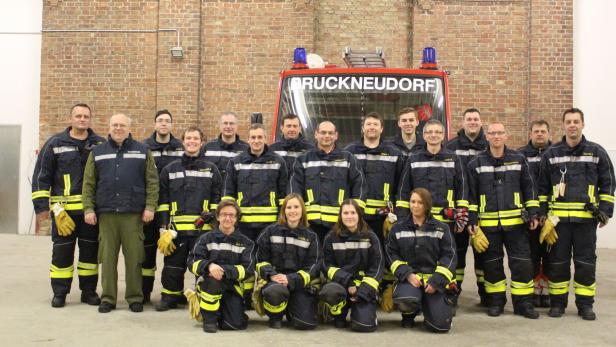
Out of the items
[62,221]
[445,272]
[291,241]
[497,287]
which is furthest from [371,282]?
[62,221]

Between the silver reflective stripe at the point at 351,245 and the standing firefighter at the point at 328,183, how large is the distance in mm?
331

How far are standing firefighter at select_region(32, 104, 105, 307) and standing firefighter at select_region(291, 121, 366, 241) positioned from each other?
2230 millimetres

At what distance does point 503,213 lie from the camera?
259 inches

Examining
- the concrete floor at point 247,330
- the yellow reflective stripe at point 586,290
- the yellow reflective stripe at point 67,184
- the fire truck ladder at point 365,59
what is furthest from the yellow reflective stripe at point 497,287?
the yellow reflective stripe at point 67,184

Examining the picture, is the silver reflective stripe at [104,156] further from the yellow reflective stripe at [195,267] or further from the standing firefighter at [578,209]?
the standing firefighter at [578,209]

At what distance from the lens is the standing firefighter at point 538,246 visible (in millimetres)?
7164

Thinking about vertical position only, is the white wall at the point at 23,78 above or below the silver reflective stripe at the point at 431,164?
above

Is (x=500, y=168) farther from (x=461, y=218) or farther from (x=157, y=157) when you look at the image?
(x=157, y=157)

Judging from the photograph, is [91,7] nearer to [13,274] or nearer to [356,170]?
[13,274]

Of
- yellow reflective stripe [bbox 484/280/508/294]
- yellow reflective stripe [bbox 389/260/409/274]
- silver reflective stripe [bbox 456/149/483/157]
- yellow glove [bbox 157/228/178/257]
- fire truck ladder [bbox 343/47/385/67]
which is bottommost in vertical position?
yellow reflective stripe [bbox 484/280/508/294]

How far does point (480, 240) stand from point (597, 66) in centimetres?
840

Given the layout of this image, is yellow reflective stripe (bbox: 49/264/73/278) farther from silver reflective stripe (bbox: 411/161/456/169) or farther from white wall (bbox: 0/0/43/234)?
white wall (bbox: 0/0/43/234)

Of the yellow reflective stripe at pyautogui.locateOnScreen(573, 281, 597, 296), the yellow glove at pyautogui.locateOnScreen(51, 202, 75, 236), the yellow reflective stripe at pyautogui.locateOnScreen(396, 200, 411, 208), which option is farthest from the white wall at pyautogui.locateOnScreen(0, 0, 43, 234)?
the yellow reflective stripe at pyautogui.locateOnScreen(573, 281, 597, 296)

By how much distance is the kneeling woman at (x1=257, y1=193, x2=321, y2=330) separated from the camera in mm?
5820
